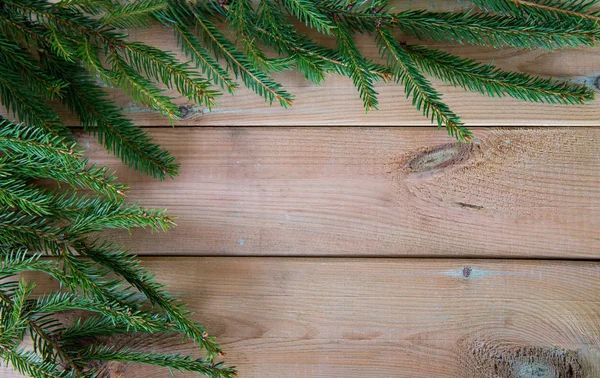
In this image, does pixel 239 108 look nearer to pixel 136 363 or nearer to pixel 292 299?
pixel 292 299

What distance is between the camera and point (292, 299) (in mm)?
758

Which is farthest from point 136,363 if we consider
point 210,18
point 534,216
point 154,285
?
point 534,216

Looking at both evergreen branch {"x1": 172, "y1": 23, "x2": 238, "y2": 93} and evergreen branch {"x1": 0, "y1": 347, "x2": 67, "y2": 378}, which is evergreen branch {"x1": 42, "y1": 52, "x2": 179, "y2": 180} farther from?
evergreen branch {"x1": 0, "y1": 347, "x2": 67, "y2": 378}

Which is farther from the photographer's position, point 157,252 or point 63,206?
point 157,252

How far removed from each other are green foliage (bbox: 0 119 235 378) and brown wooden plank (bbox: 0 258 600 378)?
68 mm

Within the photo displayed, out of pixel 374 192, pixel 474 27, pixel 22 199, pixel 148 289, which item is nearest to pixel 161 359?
pixel 148 289

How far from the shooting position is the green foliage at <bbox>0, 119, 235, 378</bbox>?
0.61 metres

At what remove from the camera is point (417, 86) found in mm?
688

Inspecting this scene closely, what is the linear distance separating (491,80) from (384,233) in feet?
0.86

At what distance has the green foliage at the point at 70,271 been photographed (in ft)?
1.99

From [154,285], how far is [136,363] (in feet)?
0.38

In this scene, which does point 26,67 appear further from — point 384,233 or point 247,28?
point 384,233

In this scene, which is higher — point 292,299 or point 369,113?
point 369,113

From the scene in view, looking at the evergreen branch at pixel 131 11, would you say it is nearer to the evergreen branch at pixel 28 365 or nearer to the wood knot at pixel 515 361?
the evergreen branch at pixel 28 365
